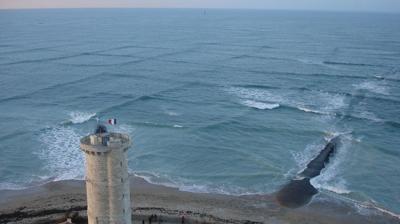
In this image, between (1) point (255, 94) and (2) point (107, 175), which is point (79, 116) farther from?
(2) point (107, 175)

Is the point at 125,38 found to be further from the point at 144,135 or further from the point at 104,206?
the point at 104,206

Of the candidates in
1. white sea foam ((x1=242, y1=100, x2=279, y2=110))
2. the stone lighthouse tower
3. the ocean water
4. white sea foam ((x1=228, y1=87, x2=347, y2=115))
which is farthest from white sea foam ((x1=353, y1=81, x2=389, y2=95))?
the stone lighthouse tower

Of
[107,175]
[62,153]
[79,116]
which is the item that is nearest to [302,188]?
[62,153]

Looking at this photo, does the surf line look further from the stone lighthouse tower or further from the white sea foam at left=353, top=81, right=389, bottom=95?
the white sea foam at left=353, top=81, right=389, bottom=95

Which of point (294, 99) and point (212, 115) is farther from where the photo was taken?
point (294, 99)

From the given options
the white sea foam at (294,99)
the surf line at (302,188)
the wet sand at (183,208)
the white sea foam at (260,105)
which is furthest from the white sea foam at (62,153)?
the white sea foam at (294,99)
